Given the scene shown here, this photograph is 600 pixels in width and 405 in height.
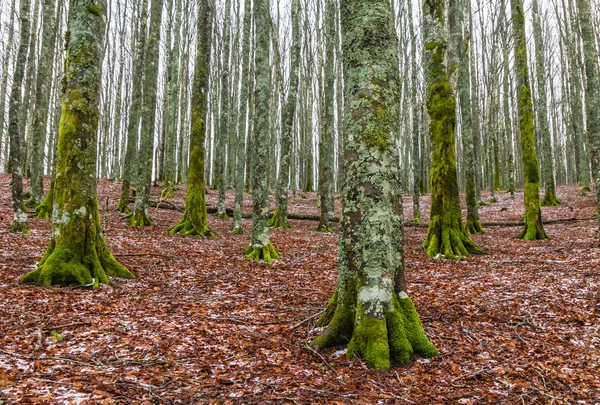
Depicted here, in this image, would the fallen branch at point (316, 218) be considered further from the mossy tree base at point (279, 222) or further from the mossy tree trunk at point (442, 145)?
the mossy tree trunk at point (442, 145)

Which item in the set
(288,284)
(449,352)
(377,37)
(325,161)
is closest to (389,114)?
(377,37)

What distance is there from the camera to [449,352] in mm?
3691

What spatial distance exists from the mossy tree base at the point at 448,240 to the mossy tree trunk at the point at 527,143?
2690 millimetres

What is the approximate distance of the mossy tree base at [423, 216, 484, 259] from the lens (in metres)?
8.53

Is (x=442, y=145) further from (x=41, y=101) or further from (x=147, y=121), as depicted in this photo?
(x=41, y=101)

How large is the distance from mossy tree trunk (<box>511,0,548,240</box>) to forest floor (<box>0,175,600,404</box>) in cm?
262

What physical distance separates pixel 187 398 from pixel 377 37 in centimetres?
367

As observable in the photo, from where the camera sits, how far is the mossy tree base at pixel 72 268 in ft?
17.4

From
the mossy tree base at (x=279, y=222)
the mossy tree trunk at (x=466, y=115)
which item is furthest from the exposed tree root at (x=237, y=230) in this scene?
the mossy tree trunk at (x=466, y=115)

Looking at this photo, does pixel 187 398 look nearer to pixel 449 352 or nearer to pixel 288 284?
pixel 449 352

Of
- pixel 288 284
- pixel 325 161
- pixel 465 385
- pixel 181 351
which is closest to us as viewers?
pixel 465 385

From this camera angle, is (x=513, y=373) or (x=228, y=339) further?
(x=228, y=339)

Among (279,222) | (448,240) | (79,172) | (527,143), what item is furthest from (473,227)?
(79,172)

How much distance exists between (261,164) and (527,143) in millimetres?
7716
